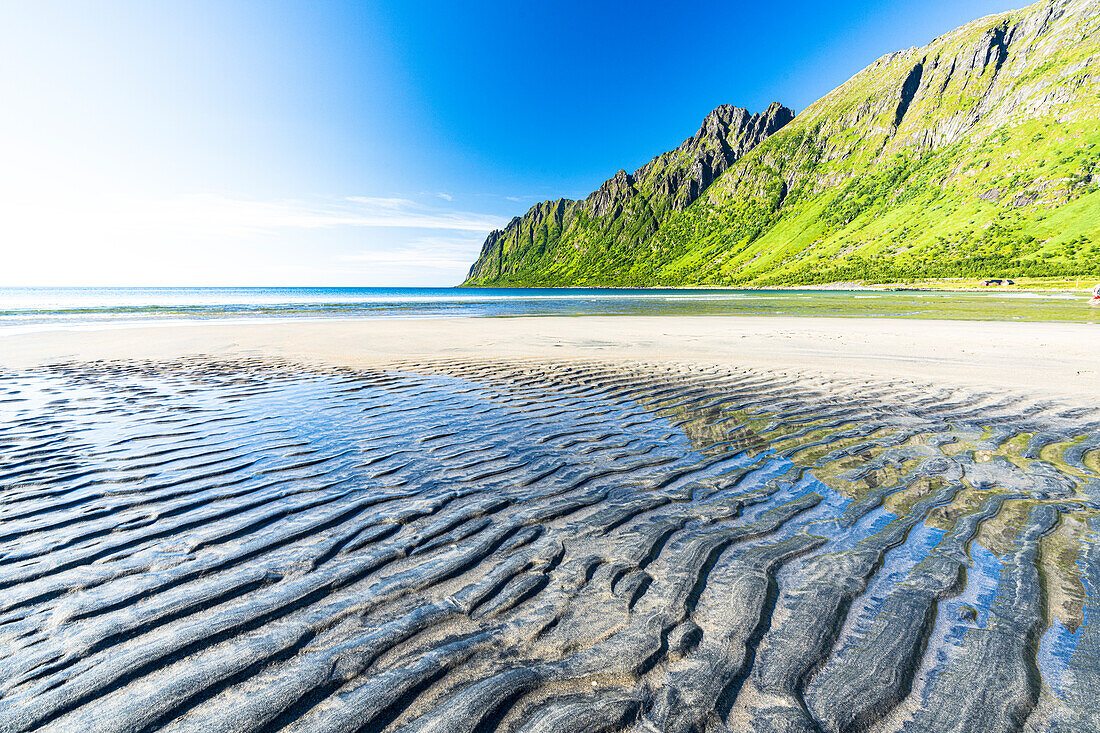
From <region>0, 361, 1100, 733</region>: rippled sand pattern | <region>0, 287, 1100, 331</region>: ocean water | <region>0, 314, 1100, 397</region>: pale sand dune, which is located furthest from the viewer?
<region>0, 287, 1100, 331</region>: ocean water

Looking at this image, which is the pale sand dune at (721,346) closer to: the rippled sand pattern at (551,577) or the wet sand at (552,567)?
the wet sand at (552,567)

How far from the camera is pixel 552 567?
13.2 feet

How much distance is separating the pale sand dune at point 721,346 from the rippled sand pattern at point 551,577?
6153mm

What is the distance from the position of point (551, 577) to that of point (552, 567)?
16 centimetres

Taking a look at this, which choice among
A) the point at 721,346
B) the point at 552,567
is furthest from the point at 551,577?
the point at 721,346

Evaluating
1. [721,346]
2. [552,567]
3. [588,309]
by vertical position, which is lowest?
[588,309]

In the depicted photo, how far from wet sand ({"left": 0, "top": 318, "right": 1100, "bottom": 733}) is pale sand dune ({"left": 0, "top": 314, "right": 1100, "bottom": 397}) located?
14.3 feet

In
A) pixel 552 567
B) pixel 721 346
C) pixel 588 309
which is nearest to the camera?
pixel 552 567

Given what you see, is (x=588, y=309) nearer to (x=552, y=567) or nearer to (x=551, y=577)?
(x=552, y=567)

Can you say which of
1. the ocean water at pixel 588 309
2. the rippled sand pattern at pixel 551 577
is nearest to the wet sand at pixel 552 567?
the rippled sand pattern at pixel 551 577

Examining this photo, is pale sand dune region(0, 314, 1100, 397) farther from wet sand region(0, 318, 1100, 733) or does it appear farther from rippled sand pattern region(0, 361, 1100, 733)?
rippled sand pattern region(0, 361, 1100, 733)

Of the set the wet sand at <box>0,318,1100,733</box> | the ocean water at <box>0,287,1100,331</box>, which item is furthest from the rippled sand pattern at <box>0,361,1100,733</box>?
the ocean water at <box>0,287,1100,331</box>

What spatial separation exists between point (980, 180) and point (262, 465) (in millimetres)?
217279

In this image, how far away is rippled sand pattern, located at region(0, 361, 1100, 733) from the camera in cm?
256
